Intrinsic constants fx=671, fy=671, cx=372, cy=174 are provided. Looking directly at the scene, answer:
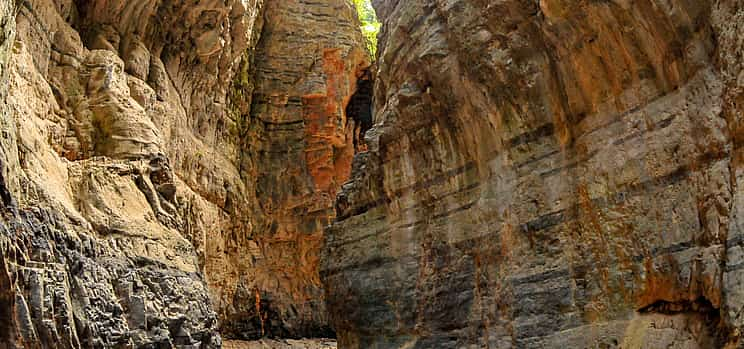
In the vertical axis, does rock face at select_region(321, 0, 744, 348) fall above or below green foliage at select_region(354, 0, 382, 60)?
below

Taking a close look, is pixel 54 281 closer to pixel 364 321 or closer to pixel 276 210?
pixel 364 321

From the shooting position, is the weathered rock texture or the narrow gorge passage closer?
the narrow gorge passage

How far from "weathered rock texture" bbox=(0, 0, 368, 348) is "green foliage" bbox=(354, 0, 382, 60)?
1.56m

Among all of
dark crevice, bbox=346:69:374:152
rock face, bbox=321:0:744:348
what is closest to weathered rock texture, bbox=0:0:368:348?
dark crevice, bbox=346:69:374:152

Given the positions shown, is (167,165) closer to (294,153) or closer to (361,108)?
(294,153)

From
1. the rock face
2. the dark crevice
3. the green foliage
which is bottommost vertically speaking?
the rock face

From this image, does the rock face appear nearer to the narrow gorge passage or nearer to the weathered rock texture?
the narrow gorge passage

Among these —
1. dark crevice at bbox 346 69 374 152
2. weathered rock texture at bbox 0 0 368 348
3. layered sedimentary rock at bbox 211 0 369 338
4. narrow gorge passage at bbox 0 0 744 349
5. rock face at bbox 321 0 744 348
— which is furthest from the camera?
dark crevice at bbox 346 69 374 152

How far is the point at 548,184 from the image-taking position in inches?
388

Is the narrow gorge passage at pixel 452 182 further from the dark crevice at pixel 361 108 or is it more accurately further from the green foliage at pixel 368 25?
the green foliage at pixel 368 25

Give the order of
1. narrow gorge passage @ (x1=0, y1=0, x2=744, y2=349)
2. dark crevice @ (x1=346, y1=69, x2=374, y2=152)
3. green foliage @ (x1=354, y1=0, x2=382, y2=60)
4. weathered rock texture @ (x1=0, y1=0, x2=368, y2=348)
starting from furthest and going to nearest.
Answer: green foliage @ (x1=354, y1=0, x2=382, y2=60), dark crevice @ (x1=346, y1=69, x2=374, y2=152), weathered rock texture @ (x1=0, y1=0, x2=368, y2=348), narrow gorge passage @ (x1=0, y1=0, x2=744, y2=349)

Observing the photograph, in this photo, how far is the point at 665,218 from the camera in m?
7.95

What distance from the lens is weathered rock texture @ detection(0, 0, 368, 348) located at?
30.0 feet

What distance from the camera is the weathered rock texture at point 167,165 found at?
9.15 m
